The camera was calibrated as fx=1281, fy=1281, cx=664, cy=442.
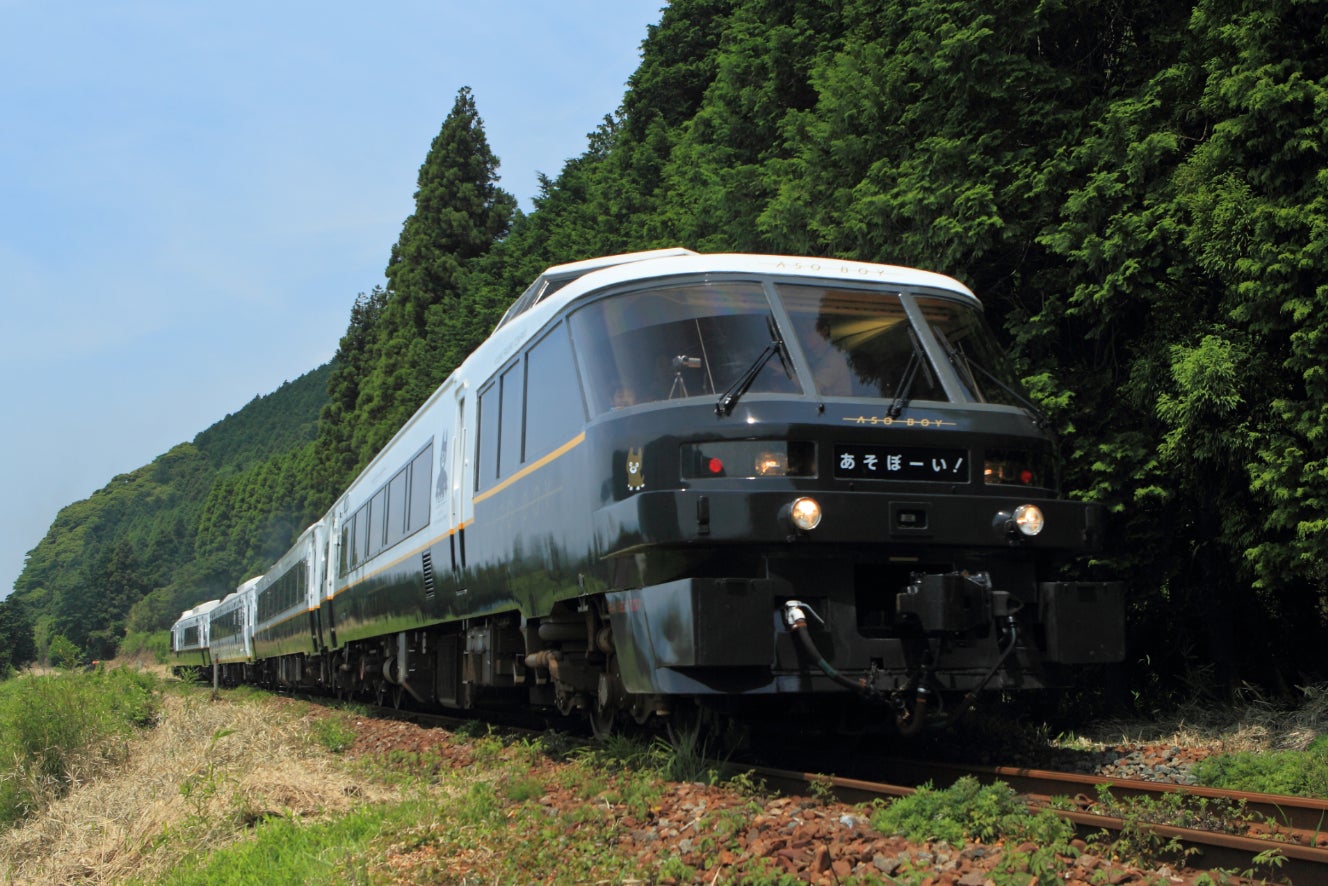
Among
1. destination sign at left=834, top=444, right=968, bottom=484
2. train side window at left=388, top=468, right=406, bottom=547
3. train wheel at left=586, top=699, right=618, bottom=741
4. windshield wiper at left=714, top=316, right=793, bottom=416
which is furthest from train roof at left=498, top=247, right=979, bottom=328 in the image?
train side window at left=388, top=468, right=406, bottom=547

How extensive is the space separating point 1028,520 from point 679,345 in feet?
6.41

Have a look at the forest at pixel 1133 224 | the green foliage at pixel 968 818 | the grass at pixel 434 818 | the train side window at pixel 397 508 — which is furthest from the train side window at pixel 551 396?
the train side window at pixel 397 508

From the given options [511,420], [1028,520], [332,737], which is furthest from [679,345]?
[332,737]

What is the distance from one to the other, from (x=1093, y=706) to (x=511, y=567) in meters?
4.53

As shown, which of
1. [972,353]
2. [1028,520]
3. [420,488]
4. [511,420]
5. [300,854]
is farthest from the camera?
[420,488]

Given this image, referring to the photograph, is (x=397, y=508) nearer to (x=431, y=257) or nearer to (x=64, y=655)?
(x=64, y=655)

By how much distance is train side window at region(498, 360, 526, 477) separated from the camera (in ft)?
26.7

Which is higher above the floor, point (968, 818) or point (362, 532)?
point (362, 532)

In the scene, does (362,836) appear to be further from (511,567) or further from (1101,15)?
(1101,15)

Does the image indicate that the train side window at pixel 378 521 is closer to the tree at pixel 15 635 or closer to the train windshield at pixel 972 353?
the train windshield at pixel 972 353

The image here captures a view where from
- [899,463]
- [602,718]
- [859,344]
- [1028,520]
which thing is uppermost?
[859,344]

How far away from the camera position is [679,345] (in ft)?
21.7

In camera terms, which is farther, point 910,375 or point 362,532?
point 362,532

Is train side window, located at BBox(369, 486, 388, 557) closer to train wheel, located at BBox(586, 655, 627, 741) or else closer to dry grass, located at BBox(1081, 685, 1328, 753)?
train wheel, located at BBox(586, 655, 627, 741)
